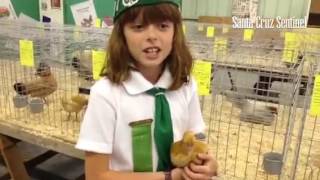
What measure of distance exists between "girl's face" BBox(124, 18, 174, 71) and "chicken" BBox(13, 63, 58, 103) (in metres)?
0.89

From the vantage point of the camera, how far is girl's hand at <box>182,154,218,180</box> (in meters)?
0.74

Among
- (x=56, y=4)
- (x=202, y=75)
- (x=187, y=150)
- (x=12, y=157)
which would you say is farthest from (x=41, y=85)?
(x=56, y=4)

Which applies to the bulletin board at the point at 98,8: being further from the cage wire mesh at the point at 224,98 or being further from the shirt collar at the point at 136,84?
the shirt collar at the point at 136,84

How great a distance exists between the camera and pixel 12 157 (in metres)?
1.53

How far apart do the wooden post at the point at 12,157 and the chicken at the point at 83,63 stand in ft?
1.38

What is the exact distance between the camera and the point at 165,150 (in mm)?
813

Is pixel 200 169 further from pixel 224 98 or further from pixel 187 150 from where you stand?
pixel 224 98

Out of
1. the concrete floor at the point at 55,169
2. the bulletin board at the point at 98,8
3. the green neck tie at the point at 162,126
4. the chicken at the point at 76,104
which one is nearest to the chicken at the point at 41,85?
the chicken at the point at 76,104

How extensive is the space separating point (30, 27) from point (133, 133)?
1.18 meters

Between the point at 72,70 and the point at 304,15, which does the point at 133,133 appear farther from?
the point at 304,15

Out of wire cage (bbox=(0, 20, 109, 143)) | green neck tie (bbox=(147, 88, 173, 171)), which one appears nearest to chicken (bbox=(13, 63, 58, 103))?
wire cage (bbox=(0, 20, 109, 143))

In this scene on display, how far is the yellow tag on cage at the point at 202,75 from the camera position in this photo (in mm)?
1121

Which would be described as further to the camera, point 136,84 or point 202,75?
point 202,75

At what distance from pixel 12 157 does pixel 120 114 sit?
0.99 metres
